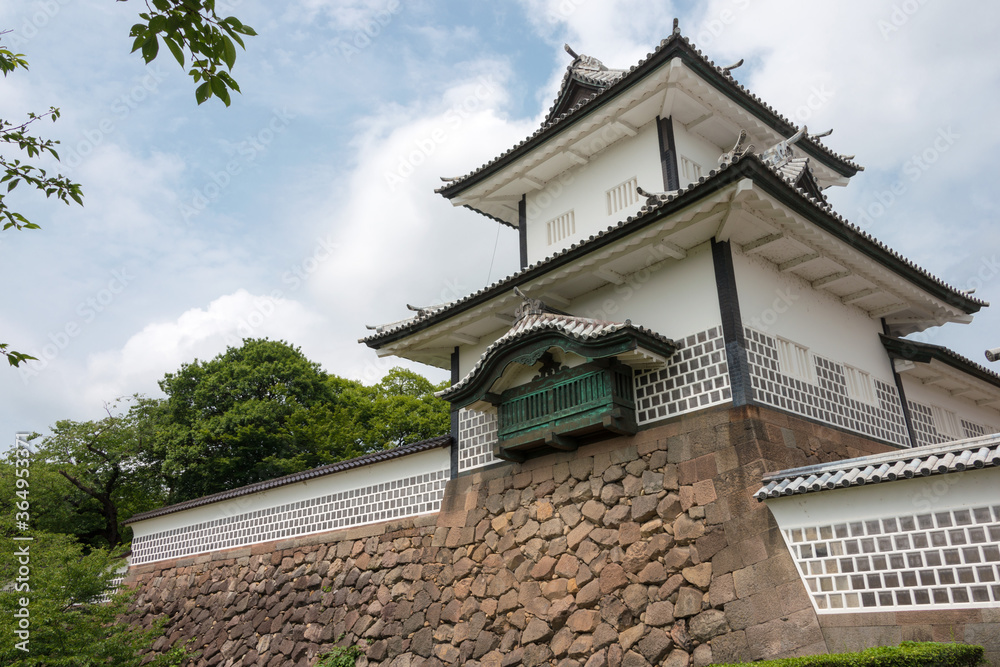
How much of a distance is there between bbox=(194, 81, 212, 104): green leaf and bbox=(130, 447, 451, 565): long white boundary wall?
8.39 m

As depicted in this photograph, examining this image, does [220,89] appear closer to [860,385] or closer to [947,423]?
[860,385]

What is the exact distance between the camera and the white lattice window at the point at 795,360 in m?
9.43

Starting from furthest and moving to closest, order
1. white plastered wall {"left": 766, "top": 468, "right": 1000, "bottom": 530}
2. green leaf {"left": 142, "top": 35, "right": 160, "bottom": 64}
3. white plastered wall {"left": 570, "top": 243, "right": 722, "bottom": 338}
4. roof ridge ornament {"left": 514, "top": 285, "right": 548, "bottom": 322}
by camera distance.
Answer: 1. roof ridge ornament {"left": 514, "top": 285, "right": 548, "bottom": 322}
2. white plastered wall {"left": 570, "top": 243, "right": 722, "bottom": 338}
3. white plastered wall {"left": 766, "top": 468, "right": 1000, "bottom": 530}
4. green leaf {"left": 142, "top": 35, "right": 160, "bottom": 64}

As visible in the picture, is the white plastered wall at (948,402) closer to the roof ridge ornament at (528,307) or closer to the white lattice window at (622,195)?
the white lattice window at (622,195)

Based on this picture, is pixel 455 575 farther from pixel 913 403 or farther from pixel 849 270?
pixel 913 403

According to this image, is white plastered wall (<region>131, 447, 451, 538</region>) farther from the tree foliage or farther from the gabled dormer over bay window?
the tree foliage

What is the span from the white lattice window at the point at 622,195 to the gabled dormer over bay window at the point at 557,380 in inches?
102

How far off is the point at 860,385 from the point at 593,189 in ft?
17.5

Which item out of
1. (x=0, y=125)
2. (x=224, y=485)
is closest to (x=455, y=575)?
(x=0, y=125)

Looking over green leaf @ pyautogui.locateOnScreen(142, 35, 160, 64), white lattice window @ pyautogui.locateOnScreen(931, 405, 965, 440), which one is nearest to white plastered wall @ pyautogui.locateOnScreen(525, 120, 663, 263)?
white lattice window @ pyautogui.locateOnScreen(931, 405, 965, 440)

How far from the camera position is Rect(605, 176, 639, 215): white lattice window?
38.9 feet

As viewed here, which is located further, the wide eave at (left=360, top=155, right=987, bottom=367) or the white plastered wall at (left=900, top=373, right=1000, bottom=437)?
the white plastered wall at (left=900, top=373, right=1000, bottom=437)

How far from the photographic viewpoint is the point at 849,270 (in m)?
10.3

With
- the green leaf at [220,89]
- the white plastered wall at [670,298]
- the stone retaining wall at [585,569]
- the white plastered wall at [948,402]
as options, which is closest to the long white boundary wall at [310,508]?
the stone retaining wall at [585,569]
